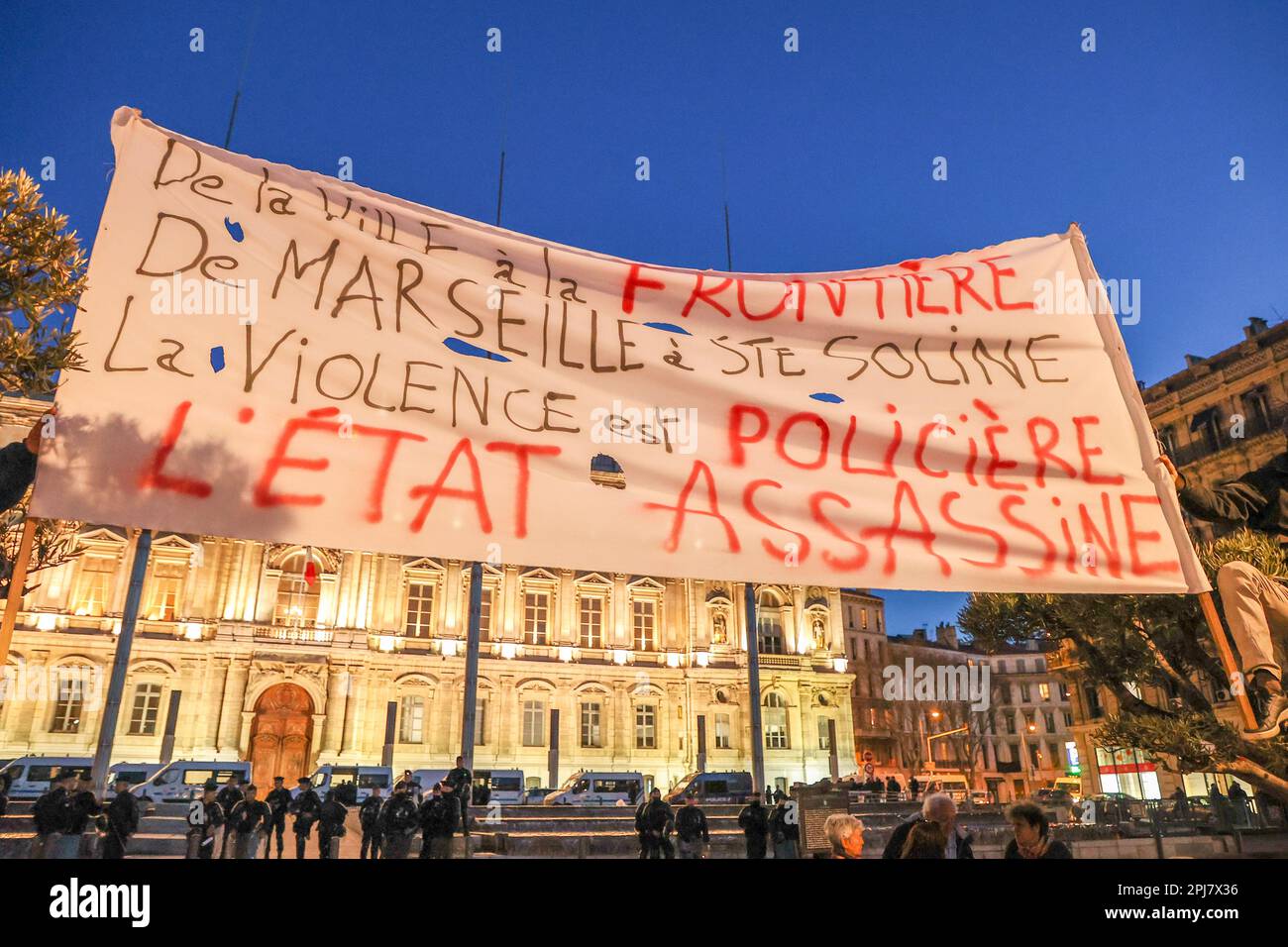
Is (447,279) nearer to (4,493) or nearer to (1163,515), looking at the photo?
(4,493)

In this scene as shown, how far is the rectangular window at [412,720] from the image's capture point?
36.1 metres

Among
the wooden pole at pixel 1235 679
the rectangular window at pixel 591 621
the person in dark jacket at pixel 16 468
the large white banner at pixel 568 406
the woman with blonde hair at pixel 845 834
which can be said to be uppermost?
the rectangular window at pixel 591 621

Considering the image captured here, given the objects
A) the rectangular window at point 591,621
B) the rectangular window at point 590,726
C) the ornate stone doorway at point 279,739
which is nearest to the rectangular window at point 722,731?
the rectangular window at point 590,726

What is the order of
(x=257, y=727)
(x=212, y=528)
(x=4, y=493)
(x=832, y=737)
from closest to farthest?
(x=4, y=493), (x=212, y=528), (x=257, y=727), (x=832, y=737)

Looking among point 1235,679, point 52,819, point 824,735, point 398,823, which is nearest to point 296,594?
point 398,823

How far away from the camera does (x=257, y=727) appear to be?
3359cm

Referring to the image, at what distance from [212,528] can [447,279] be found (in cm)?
127

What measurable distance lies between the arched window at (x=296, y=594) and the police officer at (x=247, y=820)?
22.4 m

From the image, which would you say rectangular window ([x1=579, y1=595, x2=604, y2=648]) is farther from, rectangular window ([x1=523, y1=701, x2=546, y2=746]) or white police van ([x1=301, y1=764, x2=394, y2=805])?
white police van ([x1=301, y1=764, x2=394, y2=805])

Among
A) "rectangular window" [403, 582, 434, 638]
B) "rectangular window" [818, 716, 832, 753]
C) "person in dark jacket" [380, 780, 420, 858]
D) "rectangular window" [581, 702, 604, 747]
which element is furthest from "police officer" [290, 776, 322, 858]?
"rectangular window" [818, 716, 832, 753]

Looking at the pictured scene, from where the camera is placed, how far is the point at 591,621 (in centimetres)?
4112

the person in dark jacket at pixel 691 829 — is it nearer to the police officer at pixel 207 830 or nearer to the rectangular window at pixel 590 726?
the police officer at pixel 207 830

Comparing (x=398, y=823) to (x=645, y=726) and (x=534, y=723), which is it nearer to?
(x=534, y=723)
